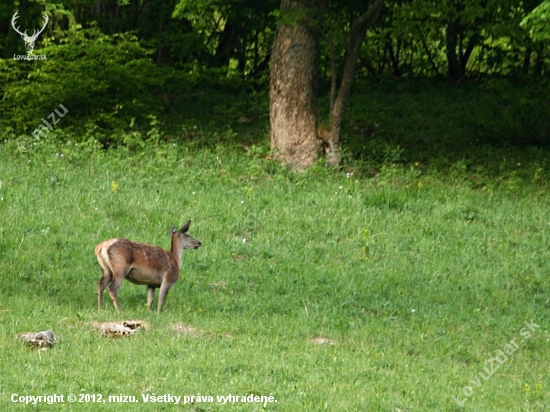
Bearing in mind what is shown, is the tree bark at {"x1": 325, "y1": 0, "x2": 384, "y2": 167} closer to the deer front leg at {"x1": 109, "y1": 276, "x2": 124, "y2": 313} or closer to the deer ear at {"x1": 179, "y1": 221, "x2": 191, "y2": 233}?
the deer ear at {"x1": 179, "y1": 221, "x2": 191, "y2": 233}

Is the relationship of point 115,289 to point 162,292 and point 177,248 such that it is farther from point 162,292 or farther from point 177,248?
point 177,248

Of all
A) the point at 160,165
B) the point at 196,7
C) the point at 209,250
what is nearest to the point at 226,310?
the point at 209,250

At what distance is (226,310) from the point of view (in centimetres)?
1180

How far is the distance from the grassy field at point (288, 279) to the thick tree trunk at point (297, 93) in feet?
2.35

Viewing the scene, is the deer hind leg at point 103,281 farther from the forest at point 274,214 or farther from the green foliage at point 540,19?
the green foliage at point 540,19

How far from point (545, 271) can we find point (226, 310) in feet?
17.0

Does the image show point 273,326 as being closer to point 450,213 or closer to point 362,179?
point 450,213

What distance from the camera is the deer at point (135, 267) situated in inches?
438

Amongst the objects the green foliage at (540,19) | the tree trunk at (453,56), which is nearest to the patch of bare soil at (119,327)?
the green foliage at (540,19)

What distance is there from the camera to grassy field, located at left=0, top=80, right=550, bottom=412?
9.01 m

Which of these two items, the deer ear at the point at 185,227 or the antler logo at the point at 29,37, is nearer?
the deer ear at the point at 185,227

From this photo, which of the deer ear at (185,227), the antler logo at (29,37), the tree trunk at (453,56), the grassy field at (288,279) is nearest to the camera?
the grassy field at (288,279)

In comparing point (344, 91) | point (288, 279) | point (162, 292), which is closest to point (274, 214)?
point (288, 279)

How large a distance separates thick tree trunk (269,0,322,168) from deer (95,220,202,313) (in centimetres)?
798
